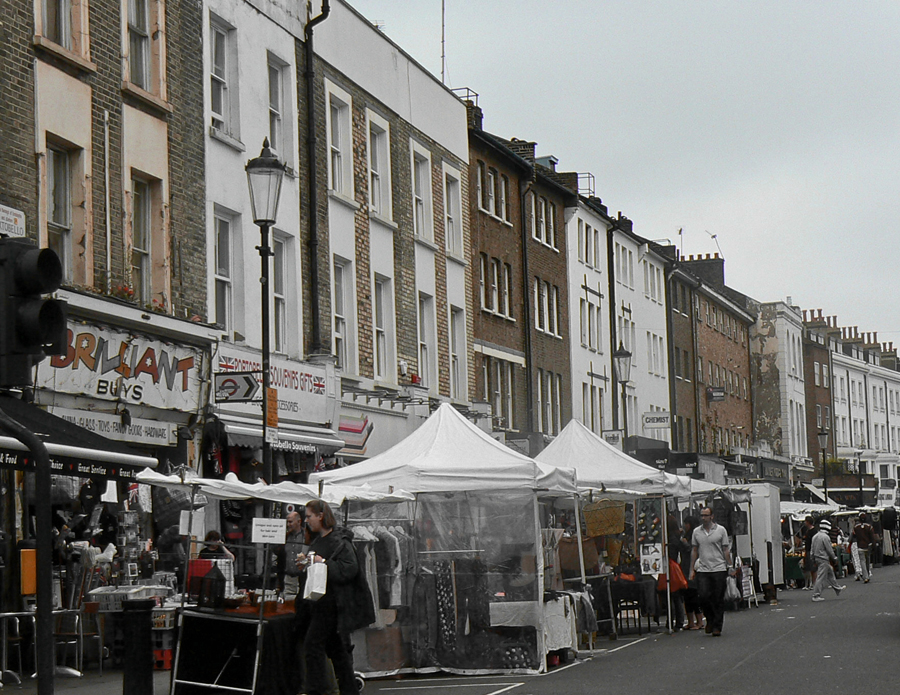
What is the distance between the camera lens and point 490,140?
1537 inches

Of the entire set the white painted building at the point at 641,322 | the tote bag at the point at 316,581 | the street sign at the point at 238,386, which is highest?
the white painted building at the point at 641,322

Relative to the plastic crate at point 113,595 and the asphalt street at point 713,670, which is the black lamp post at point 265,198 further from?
the asphalt street at point 713,670

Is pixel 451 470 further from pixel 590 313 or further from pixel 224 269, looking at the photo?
pixel 590 313

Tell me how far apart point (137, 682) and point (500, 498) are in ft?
19.6

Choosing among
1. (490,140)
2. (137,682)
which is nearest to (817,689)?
(137,682)

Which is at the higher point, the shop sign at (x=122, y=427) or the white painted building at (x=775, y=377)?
the white painted building at (x=775, y=377)

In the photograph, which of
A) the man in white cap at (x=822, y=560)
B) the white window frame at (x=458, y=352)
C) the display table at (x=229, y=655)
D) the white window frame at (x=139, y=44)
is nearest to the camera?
the display table at (x=229, y=655)

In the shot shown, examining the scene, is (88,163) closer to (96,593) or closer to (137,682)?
(96,593)

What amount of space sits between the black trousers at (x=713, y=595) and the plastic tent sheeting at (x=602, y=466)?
2001mm

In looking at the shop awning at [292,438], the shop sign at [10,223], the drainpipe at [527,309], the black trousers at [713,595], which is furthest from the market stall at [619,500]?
the drainpipe at [527,309]

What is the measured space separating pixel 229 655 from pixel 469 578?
14.1 ft

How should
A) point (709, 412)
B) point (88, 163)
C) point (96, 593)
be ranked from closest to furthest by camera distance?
point (96, 593), point (88, 163), point (709, 412)

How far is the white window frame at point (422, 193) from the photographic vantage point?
33.5 meters

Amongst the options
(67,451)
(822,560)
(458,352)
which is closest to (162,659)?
(67,451)
